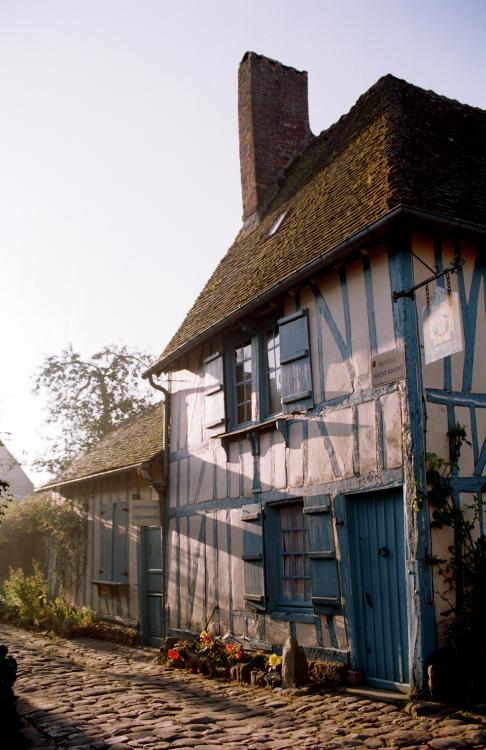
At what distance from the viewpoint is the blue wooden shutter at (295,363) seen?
7.80 meters

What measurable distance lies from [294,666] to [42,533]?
1129 centimetres

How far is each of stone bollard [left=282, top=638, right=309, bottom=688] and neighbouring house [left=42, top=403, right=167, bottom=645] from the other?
4.06 meters

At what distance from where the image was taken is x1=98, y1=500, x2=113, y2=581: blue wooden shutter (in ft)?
42.6

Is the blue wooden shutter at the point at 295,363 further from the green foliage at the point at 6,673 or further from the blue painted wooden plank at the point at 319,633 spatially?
the green foliage at the point at 6,673

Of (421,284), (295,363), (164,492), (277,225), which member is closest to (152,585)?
(164,492)

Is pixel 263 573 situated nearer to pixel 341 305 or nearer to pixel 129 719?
pixel 129 719

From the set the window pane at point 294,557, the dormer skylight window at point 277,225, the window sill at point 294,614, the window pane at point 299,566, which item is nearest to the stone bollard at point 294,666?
the window sill at point 294,614

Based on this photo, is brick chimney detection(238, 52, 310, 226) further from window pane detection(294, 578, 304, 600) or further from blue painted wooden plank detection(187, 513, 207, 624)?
window pane detection(294, 578, 304, 600)

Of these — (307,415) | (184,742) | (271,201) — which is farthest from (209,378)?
(184,742)

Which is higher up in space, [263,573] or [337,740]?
[263,573]

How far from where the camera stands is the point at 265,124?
12.2 m

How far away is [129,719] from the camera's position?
6.12m

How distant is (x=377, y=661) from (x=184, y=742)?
214 cm

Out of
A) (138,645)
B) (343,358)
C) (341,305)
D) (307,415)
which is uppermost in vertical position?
(341,305)
